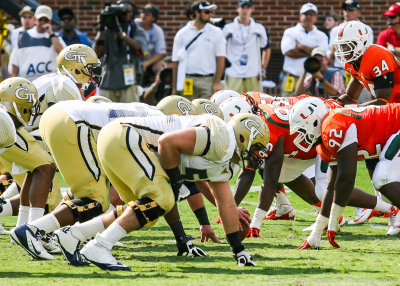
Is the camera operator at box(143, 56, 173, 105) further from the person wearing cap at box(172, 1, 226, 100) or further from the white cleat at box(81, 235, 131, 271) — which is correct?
the white cleat at box(81, 235, 131, 271)

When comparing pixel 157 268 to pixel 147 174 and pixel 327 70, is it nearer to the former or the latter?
pixel 147 174

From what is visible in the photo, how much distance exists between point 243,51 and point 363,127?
22.4 feet

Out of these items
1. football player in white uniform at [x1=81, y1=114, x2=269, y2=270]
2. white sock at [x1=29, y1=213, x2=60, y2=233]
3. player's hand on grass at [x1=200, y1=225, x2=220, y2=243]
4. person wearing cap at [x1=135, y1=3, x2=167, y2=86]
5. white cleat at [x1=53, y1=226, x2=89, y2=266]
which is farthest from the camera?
person wearing cap at [x1=135, y1=3, x2=167, y2=86]

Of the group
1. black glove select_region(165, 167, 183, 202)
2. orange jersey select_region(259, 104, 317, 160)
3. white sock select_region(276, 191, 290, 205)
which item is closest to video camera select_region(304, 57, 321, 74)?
white sock select_region(276, 191, 290, 205)

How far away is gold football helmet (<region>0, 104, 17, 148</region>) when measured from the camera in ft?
19.7

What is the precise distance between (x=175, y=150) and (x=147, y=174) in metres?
0.26

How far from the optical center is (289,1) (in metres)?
16.7

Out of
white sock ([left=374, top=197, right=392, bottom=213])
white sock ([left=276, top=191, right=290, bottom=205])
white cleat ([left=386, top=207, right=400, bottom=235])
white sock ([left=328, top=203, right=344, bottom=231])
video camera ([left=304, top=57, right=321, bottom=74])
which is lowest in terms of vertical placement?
white sock ([left=276, top=191, right=290, bottom=205])

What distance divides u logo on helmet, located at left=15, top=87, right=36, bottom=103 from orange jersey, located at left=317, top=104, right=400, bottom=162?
2.32 m

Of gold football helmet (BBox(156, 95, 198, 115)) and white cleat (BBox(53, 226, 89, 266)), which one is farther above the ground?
gold football helmet (BBox(156, 95, 198, 115))

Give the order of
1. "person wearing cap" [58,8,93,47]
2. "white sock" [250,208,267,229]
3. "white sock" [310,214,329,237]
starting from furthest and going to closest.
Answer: "person wearing cap" [58,8,93,47] < "white sock" [250,208,267,229] < "white sock" [310,214,329,237]

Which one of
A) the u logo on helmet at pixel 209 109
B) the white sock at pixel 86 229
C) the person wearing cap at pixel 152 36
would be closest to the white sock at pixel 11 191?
the u logo on helmet at pixel 209 109

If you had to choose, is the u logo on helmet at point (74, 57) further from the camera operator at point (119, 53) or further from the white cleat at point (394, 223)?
the camera operator at point (119, 53)

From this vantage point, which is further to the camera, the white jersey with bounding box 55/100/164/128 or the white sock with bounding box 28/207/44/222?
the white sock with bounding box 28/207/44/222
